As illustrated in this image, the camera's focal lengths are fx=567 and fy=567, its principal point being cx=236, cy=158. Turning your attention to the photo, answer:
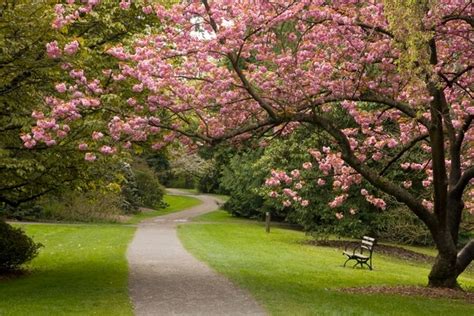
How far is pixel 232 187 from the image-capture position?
41094 millimetres

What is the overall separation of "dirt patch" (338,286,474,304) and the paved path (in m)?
2.81

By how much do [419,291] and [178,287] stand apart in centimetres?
521

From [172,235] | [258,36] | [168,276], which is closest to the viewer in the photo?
[258,36]

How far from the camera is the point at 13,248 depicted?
13.5 meters

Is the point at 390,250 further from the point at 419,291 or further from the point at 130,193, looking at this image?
the point at 130,193

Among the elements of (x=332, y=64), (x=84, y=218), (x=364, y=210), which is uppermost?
(x=332, y=64)

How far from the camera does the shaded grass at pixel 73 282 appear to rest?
9633mm

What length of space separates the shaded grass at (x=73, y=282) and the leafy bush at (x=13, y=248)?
1.66 ft

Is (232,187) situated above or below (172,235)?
above

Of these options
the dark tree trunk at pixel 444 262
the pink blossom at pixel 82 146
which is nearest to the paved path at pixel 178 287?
the pink blossom at pixel 82 146

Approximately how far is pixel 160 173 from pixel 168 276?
4842 centimetres

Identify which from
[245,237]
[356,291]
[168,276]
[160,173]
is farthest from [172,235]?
[160,173]

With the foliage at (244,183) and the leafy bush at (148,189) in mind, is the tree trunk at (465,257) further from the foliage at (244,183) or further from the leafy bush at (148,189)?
the leafy bush at (148,189)

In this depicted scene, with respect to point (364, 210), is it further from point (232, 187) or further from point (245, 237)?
point (232, 187)
